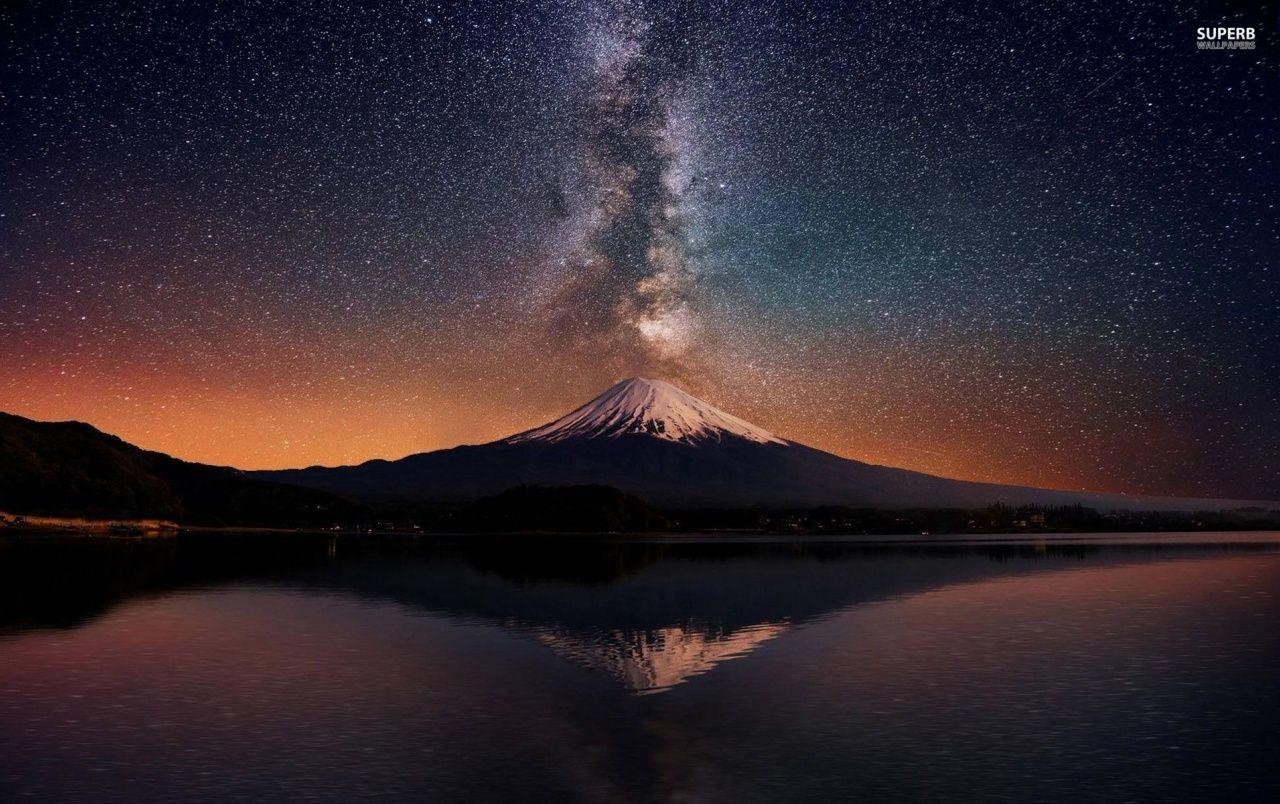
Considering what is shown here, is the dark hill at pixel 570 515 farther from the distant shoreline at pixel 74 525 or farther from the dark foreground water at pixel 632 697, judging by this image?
the dark foreground water at pixel 632 697

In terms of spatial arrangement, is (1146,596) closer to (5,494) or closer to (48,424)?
(5,494)

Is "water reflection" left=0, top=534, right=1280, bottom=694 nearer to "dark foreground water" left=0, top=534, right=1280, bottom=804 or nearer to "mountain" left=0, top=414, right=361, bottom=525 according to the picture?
"dark foreground water" left=0, top=534, right=1280, bottom=804

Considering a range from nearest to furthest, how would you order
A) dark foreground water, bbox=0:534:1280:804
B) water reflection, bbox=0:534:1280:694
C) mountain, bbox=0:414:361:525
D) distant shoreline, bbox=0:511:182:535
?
dark foreground water, bbox=0:534:1280:804 → water reflection, bbox=0:534:1280:694 → distant shoreline, bbox=0:511:182:535 → mountain, bbox=0:414:361:525

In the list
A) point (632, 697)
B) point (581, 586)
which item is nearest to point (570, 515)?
point (581, 586)

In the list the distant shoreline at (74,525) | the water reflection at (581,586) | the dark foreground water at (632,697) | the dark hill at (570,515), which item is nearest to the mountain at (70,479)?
the distant shoreline at (74,525)

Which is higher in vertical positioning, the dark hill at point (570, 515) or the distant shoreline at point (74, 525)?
the dark hill at point (570, 515)

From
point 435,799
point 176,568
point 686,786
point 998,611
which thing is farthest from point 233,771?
point 176,568

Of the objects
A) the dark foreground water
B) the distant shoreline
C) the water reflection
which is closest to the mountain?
the distant shoreline

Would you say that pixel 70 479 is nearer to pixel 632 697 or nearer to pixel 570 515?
pixel 570 515

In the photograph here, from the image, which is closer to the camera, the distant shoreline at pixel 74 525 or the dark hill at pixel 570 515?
the distant shoreline at pixel 74 525
